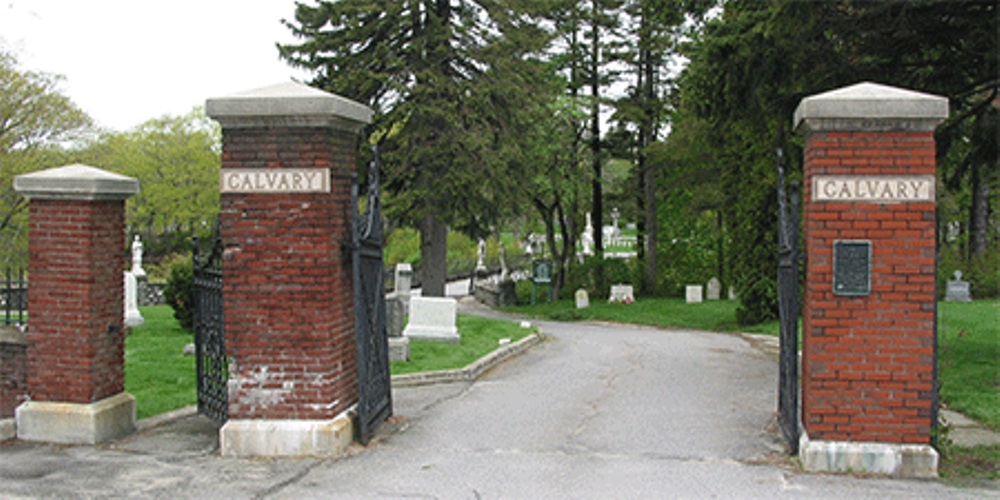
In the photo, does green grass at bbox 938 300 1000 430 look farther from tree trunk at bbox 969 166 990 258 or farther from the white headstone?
the white headstone

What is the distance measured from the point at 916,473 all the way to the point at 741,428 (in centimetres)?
199

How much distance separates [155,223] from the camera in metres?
60.8

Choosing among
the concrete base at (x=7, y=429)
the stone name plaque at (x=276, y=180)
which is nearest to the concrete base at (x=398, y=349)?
the concrete base at (x=7, y=429)

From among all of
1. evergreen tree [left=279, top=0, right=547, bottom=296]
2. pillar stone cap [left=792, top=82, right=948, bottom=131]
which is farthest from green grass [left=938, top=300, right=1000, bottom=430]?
evergreen tree [left=279, top=0, right=547, bottom=296]

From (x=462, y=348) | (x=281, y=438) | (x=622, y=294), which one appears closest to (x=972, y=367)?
(x=462, y=348)

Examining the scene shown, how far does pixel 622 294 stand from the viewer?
110 ft

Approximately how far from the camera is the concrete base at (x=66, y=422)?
8.05 meters

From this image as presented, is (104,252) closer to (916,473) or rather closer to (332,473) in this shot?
(332,473)

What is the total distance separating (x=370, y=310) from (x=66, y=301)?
283cm

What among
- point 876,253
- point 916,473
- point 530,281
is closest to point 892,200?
point 876,253

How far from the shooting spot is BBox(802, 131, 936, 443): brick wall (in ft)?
22.4

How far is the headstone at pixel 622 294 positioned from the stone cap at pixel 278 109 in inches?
1047

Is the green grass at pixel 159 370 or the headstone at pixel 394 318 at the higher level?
the headstone at pixel 394 318

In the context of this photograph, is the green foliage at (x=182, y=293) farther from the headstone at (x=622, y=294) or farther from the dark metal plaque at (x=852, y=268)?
the headstone at (x=622, y=294)
